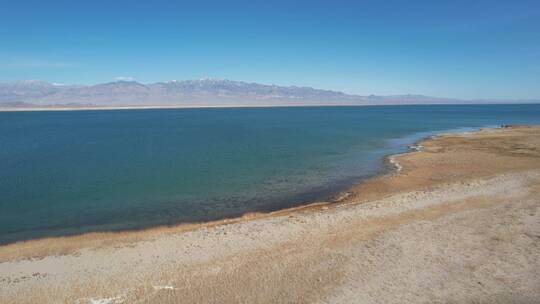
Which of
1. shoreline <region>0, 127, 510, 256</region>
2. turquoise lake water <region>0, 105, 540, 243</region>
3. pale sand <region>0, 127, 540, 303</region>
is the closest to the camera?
pale sand <region>0, 127, 540, 303</region>

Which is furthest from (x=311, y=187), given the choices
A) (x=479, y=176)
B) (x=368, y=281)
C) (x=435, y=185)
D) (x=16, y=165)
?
(x=16, y=165)

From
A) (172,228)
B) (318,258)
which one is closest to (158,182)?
(172,228)

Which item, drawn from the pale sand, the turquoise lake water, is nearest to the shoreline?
the pale sand

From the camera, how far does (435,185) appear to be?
23.5 meters

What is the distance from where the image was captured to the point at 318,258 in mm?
12867

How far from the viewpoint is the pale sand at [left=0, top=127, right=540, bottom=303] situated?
10625mm

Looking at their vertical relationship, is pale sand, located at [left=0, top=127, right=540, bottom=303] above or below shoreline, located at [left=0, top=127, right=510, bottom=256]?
above

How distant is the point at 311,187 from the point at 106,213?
1439cm

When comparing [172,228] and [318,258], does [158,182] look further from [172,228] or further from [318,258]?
[318,258]

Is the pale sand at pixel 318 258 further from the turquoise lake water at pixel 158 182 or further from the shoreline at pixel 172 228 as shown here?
the turquoise lake water at pixel 158 182

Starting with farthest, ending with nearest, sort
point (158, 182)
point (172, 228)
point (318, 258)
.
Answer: point (158, 182)
point (172, 228)
point (318, 258)

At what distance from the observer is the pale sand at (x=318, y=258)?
418 inches

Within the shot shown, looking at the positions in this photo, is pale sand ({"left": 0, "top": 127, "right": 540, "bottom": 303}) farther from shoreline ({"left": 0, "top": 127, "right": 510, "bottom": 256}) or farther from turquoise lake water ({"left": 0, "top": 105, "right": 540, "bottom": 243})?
turquoise lake water ({"left": 0, "top": 105, "right": 540, "bottom": 243})

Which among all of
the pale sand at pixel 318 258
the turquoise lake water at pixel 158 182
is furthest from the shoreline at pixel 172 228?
the turquoise lake water at pixel 158 182
